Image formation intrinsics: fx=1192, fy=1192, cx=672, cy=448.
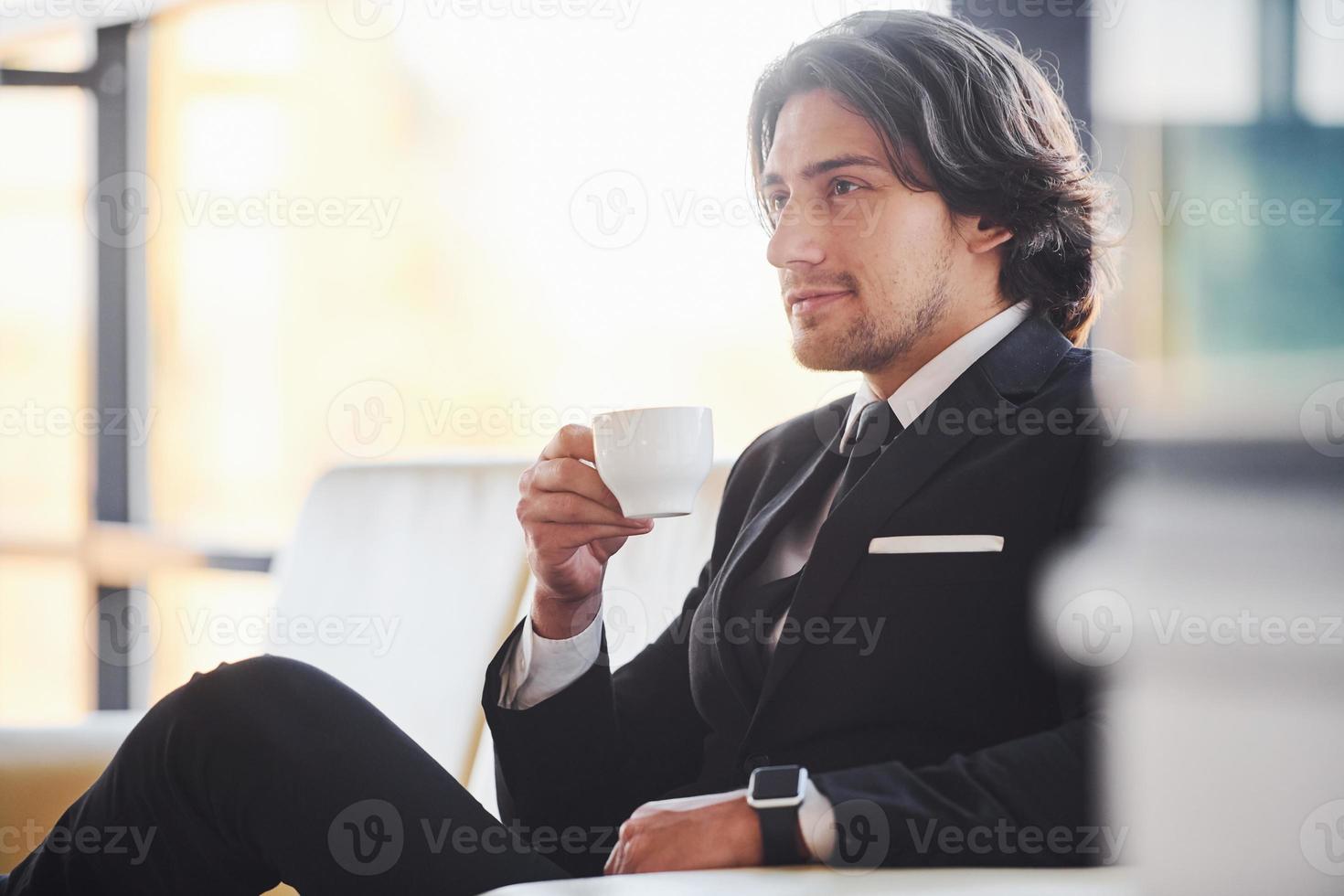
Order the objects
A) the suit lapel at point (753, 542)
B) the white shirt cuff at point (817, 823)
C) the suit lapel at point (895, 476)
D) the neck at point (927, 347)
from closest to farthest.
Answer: the white shirt cuff at point (817, 823)
the suit lapel at point (895, 476)
the suit lapel at point (753, 542)
the neck at point (927, 347)

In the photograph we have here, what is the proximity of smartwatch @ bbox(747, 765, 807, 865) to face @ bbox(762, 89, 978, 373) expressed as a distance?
56cm

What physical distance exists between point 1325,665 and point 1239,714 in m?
0.04

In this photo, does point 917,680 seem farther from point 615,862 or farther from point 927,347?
point 927,347

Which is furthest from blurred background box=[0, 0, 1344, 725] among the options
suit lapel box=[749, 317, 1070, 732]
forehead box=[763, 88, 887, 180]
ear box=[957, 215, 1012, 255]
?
suit lapel box=[749, 317, 1070, 732]

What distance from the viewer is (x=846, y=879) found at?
30.4 inches

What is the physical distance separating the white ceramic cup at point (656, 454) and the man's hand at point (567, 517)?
0.32 ft

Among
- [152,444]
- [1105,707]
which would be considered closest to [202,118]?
[152,444]

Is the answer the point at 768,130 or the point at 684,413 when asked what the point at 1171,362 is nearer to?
the point at 684,413

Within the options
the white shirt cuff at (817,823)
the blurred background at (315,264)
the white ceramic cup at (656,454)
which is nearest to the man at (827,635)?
the white shirt cuff at (817,823)

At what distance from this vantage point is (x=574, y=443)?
1.14 metres

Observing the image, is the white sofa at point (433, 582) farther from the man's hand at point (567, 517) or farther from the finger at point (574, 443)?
the finger at point (574, 443)

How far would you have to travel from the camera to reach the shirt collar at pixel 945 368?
4.14 feet

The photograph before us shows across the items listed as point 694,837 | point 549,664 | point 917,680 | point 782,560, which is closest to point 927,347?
point 782,560

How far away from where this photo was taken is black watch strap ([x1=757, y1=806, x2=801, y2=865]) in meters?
0.90
